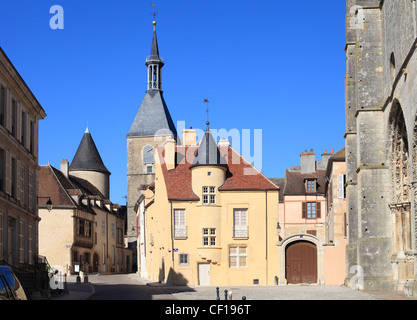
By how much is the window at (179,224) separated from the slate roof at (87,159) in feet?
131

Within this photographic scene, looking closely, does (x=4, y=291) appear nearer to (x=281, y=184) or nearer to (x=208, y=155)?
(x=208, y=155)

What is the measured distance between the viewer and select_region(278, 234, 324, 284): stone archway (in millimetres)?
36656

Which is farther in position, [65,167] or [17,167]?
[65,167]

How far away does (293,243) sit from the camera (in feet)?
124

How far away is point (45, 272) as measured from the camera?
26.3m

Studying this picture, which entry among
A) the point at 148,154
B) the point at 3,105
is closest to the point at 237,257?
the point at 3,105

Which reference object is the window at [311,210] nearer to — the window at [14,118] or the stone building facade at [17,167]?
the stone building facade at [17,167]

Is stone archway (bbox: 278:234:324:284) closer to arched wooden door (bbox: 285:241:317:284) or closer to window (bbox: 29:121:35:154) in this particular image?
arched wooden door (bbox: 285:241:317:284)

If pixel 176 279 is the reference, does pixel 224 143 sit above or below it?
above

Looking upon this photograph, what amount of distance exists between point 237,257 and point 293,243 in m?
3.35

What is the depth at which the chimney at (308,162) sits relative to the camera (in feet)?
179

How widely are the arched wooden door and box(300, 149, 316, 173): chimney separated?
17.6 metres

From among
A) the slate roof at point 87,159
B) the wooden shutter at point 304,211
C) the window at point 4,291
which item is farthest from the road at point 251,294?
the slate roof at point 87,159
